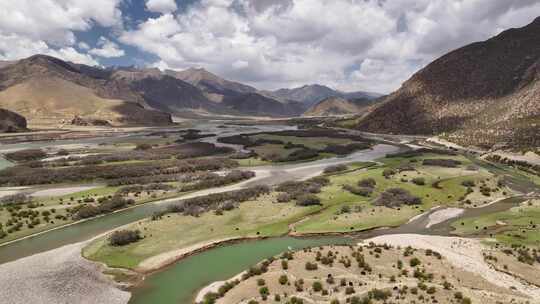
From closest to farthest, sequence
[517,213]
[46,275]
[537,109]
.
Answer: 1. [46,275]
2. [517,213]
3. [537,109]

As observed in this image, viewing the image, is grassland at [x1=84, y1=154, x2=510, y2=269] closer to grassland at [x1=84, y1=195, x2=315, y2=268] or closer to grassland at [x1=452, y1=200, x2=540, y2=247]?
grassland at [x1=84, y1=195, x2=315, y2=268]

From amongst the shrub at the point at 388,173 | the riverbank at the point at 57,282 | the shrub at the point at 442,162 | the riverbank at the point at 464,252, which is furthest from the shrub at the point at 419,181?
the riverbank at the point at 57,282

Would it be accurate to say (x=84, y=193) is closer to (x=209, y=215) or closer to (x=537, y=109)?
(x=209, y=215)

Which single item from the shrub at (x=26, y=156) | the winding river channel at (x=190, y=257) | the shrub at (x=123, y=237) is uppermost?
the shrub at (x=26, y=156)

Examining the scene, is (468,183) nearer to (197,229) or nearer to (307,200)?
(307,200)

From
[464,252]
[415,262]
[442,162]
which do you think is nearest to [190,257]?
[415,262]

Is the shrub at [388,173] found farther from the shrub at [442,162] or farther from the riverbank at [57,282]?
the riverbank at [57,282]

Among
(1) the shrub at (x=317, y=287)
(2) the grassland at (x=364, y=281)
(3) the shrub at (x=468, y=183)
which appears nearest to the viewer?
(2) the grassland at (x=364, y=281)

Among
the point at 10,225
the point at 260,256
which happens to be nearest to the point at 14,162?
the point at 10,225

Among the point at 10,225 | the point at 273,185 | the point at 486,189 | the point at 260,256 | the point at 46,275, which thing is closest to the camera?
the point at 46,275
